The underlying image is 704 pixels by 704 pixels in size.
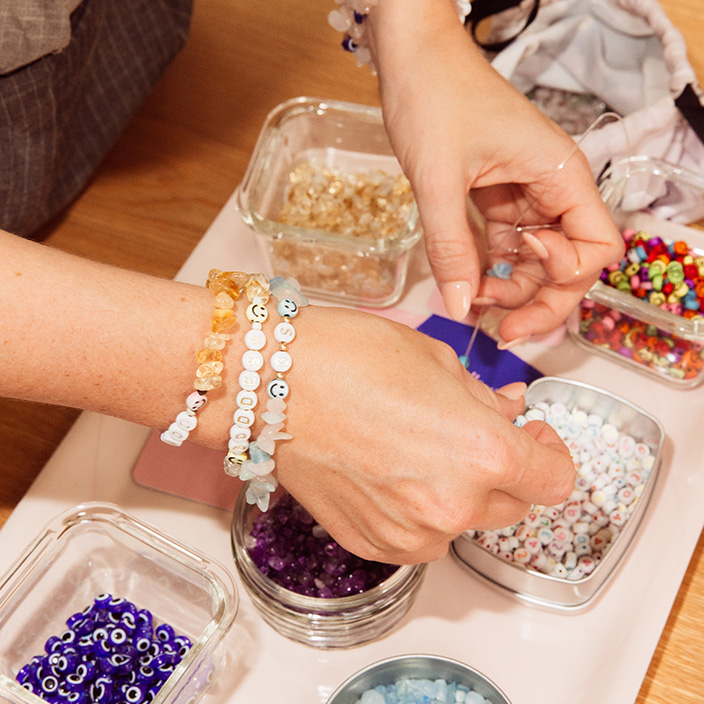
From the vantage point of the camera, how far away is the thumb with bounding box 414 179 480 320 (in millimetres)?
798

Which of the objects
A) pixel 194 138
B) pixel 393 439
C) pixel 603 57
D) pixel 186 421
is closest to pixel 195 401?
pixel 186 421

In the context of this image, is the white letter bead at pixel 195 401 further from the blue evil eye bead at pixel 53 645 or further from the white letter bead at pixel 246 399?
the blue evil eye bead at pixel 53 645

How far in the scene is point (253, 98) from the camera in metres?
1.26

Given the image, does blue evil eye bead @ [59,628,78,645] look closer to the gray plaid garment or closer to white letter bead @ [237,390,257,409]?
white letter bead @ [237,390,257,409]

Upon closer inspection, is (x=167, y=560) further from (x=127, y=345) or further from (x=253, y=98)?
(x=253, y=98)

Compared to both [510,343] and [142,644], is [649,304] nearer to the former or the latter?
[510,343]

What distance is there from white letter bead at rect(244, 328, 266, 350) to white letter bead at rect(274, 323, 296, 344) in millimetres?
11

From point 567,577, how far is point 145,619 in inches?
16.2

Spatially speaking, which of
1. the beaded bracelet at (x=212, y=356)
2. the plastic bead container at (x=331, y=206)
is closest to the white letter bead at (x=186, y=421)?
the beaded bracelet at (x=212, y=356)

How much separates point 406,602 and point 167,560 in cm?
23

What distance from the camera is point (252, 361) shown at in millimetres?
622

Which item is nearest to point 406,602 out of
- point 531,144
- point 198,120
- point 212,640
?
point 212,640

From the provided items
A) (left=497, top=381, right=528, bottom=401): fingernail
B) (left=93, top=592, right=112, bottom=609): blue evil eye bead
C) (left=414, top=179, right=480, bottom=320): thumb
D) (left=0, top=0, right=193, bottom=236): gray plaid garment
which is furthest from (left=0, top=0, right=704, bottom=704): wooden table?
(left=414, top=179, right=480, bottom=320): thumb

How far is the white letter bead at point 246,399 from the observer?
625 millimetres
